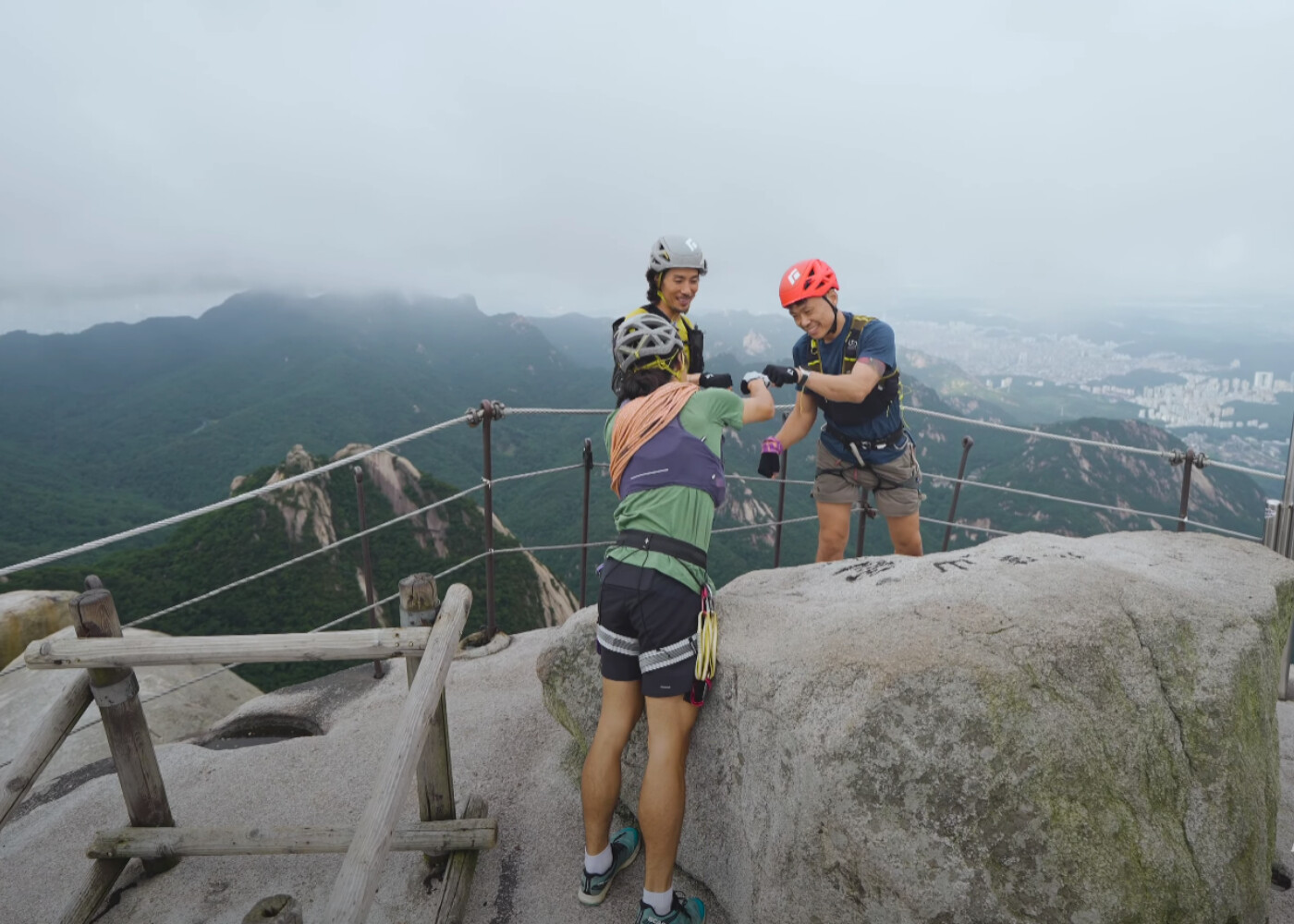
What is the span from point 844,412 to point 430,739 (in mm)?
3160

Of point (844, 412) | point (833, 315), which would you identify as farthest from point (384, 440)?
point (833, 315)

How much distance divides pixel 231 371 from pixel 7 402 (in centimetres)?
4090

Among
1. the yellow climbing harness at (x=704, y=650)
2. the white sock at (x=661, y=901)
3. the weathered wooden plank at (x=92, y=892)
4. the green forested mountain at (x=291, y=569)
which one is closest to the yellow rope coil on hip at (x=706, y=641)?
the yellow climbing harness at (x=704, y=650)

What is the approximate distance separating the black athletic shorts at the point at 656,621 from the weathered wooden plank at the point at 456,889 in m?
1.28

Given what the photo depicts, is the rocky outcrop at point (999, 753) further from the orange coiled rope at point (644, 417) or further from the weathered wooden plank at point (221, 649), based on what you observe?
the weathered wooden plank at point (221, 649)

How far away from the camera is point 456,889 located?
2986 millimetres

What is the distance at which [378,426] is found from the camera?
118438 mm

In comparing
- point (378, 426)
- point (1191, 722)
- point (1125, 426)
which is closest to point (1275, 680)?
point (1191, 722)

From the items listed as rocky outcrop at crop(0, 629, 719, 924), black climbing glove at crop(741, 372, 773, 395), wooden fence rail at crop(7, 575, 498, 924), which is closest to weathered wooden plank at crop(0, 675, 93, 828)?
wooden fence rail at crop(7, 575, 498, 924)

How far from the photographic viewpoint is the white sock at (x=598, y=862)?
2.94 metres

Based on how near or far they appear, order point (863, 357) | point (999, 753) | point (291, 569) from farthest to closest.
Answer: point (291, 569) → point (863, 357) → point (999, 753)

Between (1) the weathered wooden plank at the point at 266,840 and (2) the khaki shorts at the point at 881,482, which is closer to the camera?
(1) the weathered wooden plank at the point at 266,840

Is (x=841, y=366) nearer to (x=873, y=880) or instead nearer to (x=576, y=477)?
(x=873, y=880)

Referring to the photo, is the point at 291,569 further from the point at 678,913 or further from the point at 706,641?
the point at 706,641
